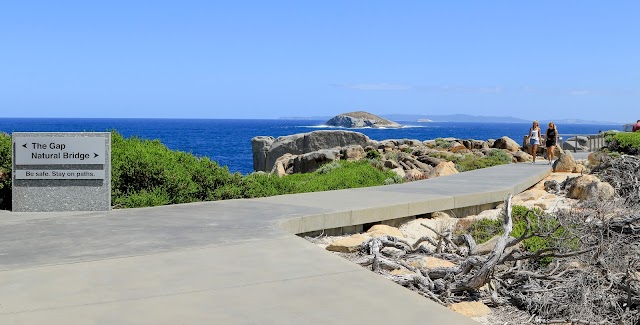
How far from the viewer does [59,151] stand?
10.5 m

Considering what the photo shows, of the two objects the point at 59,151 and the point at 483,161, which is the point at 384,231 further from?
the point at 483,161

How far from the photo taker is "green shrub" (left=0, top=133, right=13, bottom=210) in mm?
11148

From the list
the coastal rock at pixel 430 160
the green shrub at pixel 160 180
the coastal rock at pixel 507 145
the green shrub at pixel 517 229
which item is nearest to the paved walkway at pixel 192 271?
the green shrub at pixel 160 180

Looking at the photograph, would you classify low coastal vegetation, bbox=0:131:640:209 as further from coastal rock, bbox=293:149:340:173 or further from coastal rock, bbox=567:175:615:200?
coastal rock, bbox=293:149:340:173

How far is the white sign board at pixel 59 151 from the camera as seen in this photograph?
10.4 m

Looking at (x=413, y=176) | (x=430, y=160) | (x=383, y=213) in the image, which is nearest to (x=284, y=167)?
(x=430, y=160)

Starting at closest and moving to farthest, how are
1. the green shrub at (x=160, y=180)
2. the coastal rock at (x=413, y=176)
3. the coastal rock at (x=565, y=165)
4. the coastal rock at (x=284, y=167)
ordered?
the green shrub at (x=160, y=180) < the coastal rock at (x=413, y=176) < the coastal rock at (x=565, y=165) < the coastal rock at (x=284, y=167)

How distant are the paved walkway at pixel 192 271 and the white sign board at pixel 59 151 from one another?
870 mm

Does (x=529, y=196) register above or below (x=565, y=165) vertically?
below

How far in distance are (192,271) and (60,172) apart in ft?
16.9

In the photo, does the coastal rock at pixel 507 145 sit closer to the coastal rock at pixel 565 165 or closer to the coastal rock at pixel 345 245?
the coastal rock at pixel 565 165

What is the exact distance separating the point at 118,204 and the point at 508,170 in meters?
11.8

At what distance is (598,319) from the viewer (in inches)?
245

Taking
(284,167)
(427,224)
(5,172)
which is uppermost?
(5,172)
